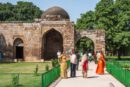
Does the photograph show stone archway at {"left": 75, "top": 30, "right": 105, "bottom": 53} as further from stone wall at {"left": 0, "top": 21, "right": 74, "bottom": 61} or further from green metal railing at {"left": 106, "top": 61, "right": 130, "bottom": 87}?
green metal railing at {"left": 106, "top": 61, "right": 130, "bottom": 87}

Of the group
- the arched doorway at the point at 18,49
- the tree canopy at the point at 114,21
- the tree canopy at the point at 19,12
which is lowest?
the arched doorway at the point at 18,49

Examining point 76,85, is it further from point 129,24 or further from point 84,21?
point 84,21

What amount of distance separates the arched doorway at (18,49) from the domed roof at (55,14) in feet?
14.7

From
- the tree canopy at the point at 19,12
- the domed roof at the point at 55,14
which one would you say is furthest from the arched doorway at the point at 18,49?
the tree canopy at the point at 19,12

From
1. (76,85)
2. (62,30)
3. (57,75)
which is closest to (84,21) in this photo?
(62,30)

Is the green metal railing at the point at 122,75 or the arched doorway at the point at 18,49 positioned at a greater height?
the arched doorway at the point at 18,49

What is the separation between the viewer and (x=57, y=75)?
83.8ft

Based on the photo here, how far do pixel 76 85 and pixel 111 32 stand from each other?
35213mm

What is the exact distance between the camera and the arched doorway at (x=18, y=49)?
166 ft

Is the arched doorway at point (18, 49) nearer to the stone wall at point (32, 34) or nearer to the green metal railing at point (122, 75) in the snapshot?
the stone wall at point (32, 34)

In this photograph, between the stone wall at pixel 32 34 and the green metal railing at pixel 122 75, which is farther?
the stone wall at pixel 32 34

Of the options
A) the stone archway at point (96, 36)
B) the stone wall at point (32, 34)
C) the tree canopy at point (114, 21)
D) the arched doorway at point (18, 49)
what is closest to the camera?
the stone wall at point (32, 34)

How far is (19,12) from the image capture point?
87812mm

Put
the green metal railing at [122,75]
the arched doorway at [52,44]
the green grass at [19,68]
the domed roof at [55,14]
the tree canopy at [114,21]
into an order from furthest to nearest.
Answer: the tree canopy at [114,21] → the arched doorway at [52,44] → the domed roof at [55,14] → the green grass at [19,68] → the green metal railing at [122,75]
